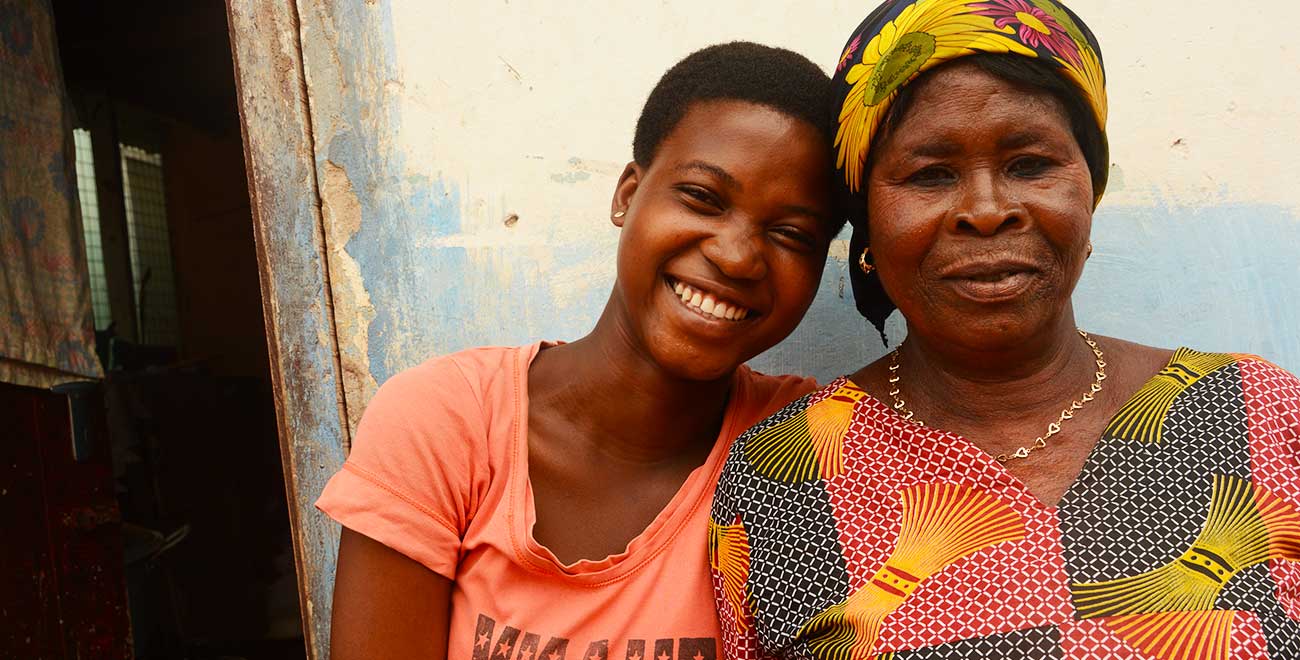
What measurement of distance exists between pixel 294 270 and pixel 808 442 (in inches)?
48.7

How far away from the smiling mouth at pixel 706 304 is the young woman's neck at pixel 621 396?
14cm

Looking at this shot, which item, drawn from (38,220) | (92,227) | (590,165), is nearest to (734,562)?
(590,165)

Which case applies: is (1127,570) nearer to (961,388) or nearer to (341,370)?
(961,388)

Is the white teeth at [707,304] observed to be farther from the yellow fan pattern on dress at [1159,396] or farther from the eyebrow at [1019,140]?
the yellow fan pattern on dress at [1159,396]

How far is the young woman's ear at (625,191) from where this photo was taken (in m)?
1.83

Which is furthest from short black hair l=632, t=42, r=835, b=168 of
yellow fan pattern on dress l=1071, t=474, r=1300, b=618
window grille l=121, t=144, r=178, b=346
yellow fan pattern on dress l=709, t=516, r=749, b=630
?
window grille l=121, t=144, r=178, b=346

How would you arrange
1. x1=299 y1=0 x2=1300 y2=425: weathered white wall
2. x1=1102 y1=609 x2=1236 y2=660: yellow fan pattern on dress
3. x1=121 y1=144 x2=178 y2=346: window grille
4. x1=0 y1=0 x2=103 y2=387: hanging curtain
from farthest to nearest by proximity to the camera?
x1=121 y1=144 x2=178 y2=346: window grille → x1=0 y1=0 x2=103 y2=387: hanging curtain → x1=299 y1=0 x2=1300 y2=425: weathered white wall → x1=1102 y1=609 x2=1236 y2=660: yellow fan pattern on dress

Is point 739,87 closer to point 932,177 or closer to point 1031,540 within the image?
point 932,177

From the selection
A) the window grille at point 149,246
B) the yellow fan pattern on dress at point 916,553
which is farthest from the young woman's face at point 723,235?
the window grille at point 149,246

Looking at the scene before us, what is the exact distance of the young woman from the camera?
5.31 ft

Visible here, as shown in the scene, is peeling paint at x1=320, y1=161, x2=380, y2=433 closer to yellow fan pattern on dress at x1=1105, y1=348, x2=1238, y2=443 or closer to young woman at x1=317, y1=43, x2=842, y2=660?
young woman at x1=317, y1=43, x2=842, y2=660

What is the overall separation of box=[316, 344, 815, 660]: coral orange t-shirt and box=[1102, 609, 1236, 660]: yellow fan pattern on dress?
0.67 m

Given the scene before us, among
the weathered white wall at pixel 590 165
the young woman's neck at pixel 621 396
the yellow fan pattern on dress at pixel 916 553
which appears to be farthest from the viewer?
the weathered white wall at pixel 590 165

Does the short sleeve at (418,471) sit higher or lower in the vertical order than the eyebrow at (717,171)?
lower
